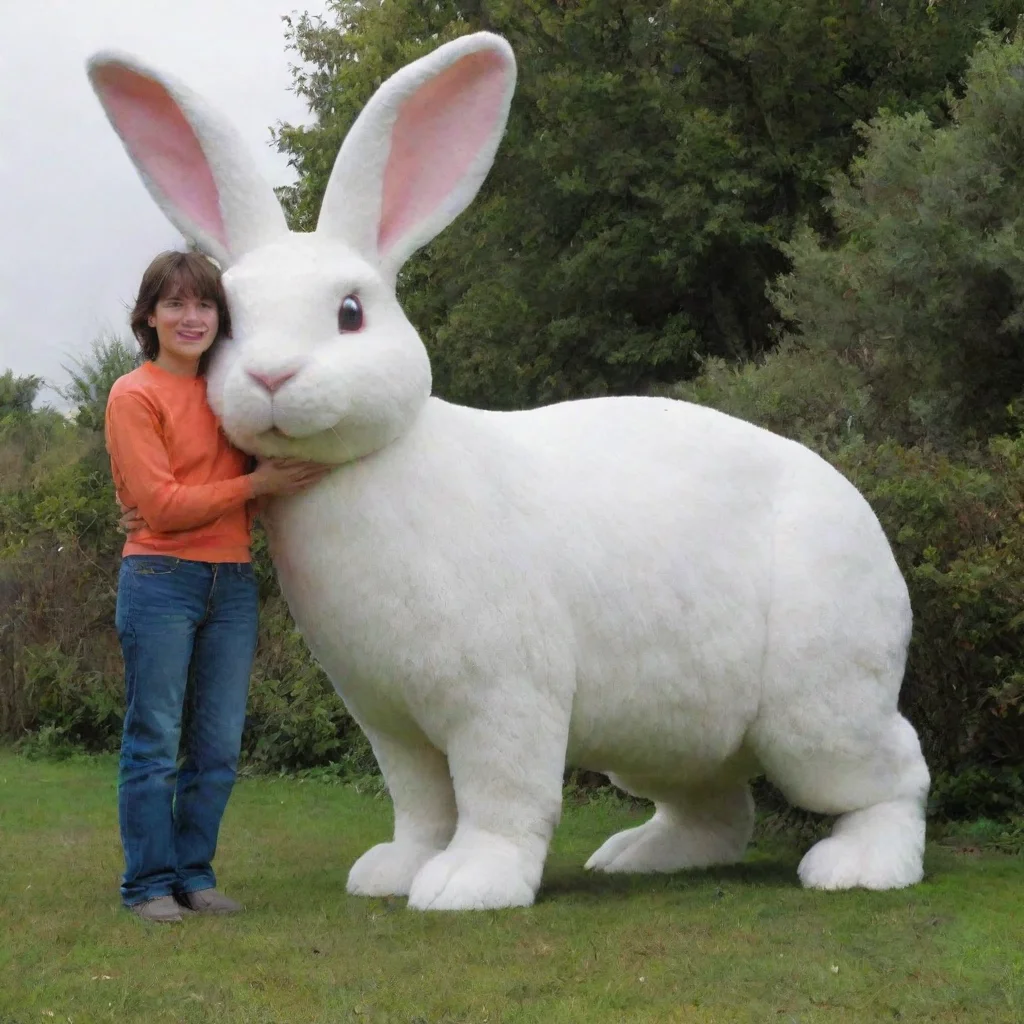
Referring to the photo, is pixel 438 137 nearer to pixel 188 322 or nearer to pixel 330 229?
pixel 330 229

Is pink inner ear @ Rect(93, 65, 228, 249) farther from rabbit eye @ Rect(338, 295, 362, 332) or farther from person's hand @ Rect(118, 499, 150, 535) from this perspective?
person's hand @ Rect(118, 499, 150, 535)

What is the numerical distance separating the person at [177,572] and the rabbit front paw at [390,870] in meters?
0.41

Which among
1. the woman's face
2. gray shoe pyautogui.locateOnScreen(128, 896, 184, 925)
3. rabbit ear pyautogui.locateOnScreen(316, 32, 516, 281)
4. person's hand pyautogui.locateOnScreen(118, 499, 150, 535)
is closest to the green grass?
gray shoe pyautogui.locateOnScreen(128, 896, 184, 925)

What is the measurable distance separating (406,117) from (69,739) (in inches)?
269

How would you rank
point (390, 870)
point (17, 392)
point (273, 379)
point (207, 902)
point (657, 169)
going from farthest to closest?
point (17, 392), point (657, 169), point (390, 870), point (207, 902), point (273, 379)

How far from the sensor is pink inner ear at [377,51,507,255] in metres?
4.55

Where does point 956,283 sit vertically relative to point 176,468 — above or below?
above

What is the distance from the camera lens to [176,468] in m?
4.21

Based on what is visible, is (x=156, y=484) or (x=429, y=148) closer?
(x=156, y=484)

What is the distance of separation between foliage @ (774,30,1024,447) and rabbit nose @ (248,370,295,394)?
14.9 ft

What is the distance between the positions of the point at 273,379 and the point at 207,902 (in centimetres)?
150

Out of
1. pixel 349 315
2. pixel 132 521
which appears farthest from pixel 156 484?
pixel 349 315

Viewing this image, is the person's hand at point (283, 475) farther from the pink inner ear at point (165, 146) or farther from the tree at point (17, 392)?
the tree at point (17, 392)

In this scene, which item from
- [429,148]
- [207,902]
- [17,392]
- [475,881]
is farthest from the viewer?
[17,392]
